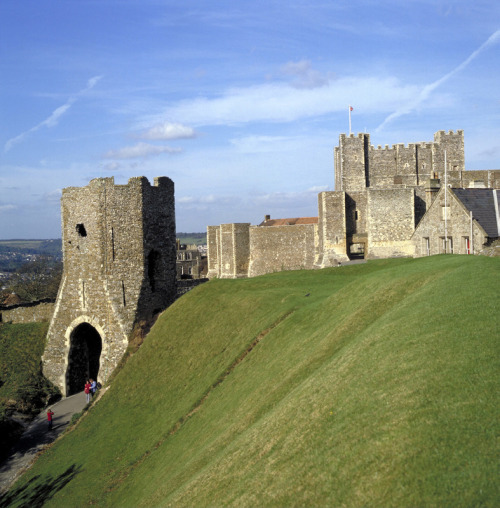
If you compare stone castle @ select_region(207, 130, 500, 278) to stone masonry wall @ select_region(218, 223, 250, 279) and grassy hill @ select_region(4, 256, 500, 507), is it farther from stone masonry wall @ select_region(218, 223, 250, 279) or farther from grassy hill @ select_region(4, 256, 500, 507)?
grassy hill @ select_region(4, 256, 500, 507)

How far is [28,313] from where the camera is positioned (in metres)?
34.8

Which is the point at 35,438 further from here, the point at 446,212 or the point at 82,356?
the point at 446,212

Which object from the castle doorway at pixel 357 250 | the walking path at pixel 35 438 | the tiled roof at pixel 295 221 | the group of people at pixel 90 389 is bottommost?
the walking path at pixel 35 438

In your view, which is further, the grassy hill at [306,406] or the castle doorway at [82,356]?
the castle doorway at [82,356]

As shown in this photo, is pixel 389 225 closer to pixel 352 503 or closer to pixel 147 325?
pixel 147 325

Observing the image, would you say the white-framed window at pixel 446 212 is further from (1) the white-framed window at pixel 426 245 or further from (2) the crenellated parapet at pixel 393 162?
(2) the crenellated parapet at pixel 393 162

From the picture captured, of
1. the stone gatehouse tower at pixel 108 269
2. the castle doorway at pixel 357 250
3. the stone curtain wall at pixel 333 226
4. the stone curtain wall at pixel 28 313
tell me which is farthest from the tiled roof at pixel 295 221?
the stone gatehouse tower at pixel 108 269

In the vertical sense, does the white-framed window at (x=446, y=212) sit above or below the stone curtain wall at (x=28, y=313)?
above

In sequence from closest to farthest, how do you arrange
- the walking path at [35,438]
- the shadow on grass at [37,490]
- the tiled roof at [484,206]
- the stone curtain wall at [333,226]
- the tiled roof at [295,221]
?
the shadow on grass at [37,490], the walking path at [35,438], the tiled roof at [484,206], the stone curtain wall at [333,226], the tiled roof at [295,221]

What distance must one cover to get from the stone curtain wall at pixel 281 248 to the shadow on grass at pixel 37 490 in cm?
3700

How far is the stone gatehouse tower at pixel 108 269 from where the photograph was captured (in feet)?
93.5

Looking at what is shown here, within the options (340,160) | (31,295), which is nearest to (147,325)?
(340,160)

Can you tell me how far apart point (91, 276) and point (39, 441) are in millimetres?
8658

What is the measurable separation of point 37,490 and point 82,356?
12.9m
